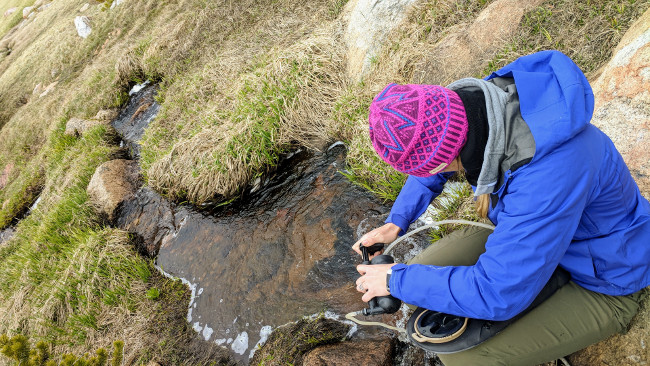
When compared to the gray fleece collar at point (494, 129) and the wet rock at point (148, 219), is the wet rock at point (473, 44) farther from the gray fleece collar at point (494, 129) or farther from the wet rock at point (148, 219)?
the wet rock at point (148, 219)

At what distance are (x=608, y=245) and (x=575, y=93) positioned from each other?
0.91 meters

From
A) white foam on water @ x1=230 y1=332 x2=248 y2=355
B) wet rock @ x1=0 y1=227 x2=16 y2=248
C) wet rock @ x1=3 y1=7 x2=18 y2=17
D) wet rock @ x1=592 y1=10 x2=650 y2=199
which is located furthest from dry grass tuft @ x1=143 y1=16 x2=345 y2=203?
wet rock @ x1=3 y1=7 x2=18 y2=17

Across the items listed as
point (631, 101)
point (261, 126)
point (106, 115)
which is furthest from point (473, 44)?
point (106, 115)

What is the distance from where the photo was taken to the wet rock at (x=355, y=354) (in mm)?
3029

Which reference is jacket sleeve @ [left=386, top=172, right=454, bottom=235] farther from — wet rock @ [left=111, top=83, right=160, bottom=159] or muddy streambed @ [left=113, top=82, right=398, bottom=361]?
wet rock @ [left=111, top=83, right=160, bottom=159]

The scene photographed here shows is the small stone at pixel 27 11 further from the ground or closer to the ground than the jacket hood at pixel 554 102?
further from the ground

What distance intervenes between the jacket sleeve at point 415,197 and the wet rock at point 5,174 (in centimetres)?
1415

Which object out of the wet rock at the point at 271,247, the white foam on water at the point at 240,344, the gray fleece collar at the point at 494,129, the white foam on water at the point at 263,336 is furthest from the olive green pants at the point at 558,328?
the white foam on water at the point at 240,344

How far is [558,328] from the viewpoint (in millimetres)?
2166

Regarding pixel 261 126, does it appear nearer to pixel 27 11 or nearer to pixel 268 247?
pixel 268 247

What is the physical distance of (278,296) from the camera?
14.1 feet

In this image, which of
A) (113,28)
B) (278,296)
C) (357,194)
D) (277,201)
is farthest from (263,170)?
(113,28)

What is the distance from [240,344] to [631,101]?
4450 millimetres

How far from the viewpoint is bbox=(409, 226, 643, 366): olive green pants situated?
83.8 inches
